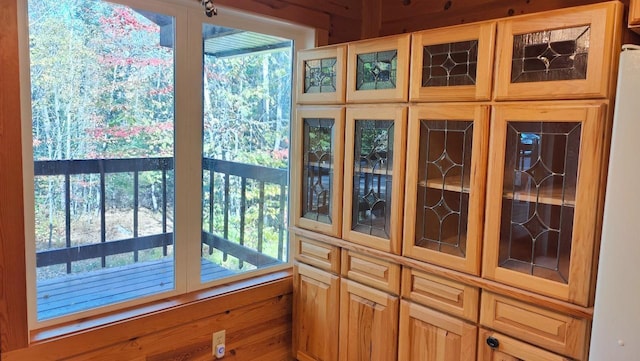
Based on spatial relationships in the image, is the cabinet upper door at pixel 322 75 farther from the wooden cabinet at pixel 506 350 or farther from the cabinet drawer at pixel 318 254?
the wooden cabinet at pixel 506 350

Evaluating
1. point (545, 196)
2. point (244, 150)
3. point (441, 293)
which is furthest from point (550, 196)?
point (244, 150)

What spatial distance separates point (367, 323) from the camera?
2301 mm

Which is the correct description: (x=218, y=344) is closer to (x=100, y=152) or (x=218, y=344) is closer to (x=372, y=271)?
(x=372, y=271)

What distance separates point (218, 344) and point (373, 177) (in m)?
1.23

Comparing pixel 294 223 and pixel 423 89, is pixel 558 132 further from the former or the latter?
pixel 294 223

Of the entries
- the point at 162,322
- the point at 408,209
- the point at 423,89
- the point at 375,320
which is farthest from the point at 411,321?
the point at 162,322

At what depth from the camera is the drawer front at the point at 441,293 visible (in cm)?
190

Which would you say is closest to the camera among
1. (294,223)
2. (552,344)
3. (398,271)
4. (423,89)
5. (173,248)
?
(552,344)

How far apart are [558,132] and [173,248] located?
1.87 meters

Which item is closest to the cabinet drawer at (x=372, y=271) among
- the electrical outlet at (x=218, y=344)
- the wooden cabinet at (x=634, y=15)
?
the electrical outlet at (x=218, y=344)

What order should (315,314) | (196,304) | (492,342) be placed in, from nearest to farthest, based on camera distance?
(492,342), (196,304), (315,314)

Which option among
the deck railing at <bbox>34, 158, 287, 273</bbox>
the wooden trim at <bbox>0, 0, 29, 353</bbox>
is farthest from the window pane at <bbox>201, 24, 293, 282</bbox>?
the wooden trim at <bbox>0, 0, 29, 353</bbox>

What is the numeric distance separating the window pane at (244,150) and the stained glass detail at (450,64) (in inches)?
41.4

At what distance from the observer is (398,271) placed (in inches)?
84.7
